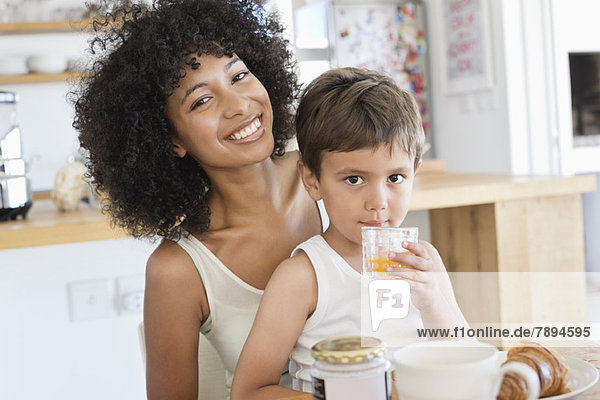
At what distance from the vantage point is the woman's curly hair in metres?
1.29

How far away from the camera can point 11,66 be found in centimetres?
397

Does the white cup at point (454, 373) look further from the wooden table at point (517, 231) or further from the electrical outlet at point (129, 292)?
the electrical outlet at point (129, 292)

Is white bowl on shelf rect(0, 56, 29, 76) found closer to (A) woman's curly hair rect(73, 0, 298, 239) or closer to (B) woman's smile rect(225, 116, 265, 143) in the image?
(A) woman's curly hair rect(73, 0, 298, 239)

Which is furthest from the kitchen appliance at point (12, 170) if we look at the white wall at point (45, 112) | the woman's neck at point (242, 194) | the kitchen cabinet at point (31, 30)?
the white wall at point (45, 112)

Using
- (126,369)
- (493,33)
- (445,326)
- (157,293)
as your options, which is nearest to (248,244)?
(157,293)

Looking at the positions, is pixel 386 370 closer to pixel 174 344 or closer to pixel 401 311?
pixel 401 311

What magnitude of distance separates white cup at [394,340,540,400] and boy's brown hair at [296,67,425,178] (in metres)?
0.48

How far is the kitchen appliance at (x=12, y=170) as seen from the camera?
6.81ft

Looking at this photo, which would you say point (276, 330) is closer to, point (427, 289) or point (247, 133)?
point (427, 289)

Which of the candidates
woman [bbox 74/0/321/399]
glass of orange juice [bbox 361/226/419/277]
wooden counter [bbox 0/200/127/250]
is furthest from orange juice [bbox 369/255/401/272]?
wooden counter [bbox 0/200/127/250]

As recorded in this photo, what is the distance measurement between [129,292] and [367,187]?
52.5 inches

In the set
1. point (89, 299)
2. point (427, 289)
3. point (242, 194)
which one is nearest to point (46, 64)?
point (89, 299)

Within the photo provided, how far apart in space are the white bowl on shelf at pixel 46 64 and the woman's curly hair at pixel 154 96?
2701 mm

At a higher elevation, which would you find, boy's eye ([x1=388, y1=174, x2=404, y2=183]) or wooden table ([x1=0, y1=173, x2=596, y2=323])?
boy's eye ([x1=388, y1=174, x2=404, y2=183])
